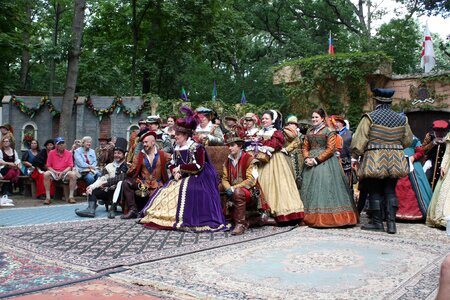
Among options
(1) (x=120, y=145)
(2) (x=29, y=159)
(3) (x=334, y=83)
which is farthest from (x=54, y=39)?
(1) (x=120, y=145)

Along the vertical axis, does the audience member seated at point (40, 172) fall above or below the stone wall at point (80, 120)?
below

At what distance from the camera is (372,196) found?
6652mm

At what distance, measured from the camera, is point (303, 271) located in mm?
4285

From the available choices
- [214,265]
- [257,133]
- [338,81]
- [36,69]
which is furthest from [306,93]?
[36,69]

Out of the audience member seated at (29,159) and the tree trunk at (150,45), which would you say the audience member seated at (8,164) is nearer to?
the audience member seated at (29,159)

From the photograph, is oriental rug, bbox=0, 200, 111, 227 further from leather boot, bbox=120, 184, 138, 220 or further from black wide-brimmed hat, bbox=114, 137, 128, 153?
black wide-brimmed hat, bbox=114, 137, 128, 153

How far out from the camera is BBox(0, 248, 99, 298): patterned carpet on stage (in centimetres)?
361

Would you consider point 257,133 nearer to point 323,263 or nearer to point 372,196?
point 372,196

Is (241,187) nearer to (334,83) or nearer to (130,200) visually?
(130,200)

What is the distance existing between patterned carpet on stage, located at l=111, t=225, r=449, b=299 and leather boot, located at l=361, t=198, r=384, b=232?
85cm

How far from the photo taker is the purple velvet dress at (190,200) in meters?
6.48

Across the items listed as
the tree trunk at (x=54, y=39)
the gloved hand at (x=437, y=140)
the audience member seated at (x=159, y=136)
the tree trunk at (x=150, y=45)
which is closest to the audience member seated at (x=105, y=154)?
the audience member seated at (x=159, y=136)

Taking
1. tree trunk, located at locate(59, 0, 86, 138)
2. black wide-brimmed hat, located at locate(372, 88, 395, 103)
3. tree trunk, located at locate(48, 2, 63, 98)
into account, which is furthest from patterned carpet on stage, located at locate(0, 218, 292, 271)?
tree trunk, located at locate(48, 2, 63, 98)

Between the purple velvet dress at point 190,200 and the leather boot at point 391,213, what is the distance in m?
2.22
